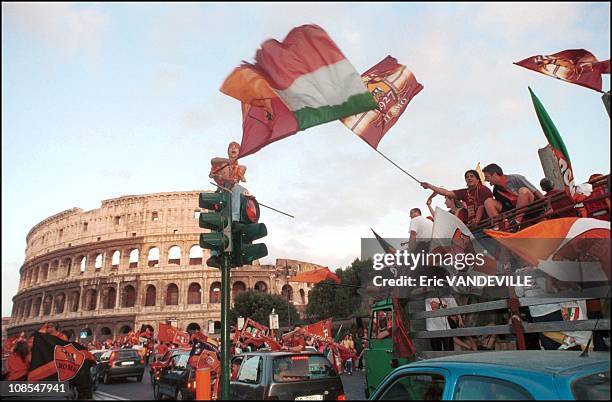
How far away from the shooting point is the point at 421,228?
270 inches

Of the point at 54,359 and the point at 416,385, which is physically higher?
the point at 54,359

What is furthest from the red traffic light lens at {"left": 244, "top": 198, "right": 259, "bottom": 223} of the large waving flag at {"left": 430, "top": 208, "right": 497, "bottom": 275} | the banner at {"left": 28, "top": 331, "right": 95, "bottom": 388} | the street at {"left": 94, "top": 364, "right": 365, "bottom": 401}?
the street at {"left": 94, "top": 364, "right": 365, "bottom": 401}

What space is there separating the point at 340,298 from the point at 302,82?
38.0 metres

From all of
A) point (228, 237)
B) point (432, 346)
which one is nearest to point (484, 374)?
point (228, 237)

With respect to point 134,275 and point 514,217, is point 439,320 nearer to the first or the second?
point 514,217

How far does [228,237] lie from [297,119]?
187 centimetres

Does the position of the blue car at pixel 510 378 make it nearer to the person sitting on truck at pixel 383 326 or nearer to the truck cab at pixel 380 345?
the truck cab at pixel 380 345

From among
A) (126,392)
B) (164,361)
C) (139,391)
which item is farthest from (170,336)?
(164,361)

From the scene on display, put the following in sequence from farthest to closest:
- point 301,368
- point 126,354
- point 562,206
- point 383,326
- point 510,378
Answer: point 126,354, point 383,326, point 301,368, point 562,206, point 510,378

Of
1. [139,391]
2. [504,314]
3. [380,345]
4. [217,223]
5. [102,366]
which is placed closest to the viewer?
[504,314]

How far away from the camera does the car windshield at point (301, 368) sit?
671 cm

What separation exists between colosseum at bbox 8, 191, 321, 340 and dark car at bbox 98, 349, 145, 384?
36.0 m

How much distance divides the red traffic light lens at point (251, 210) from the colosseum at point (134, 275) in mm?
50232

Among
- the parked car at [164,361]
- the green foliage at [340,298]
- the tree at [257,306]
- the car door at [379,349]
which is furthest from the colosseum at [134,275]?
the car door at [379,349]
